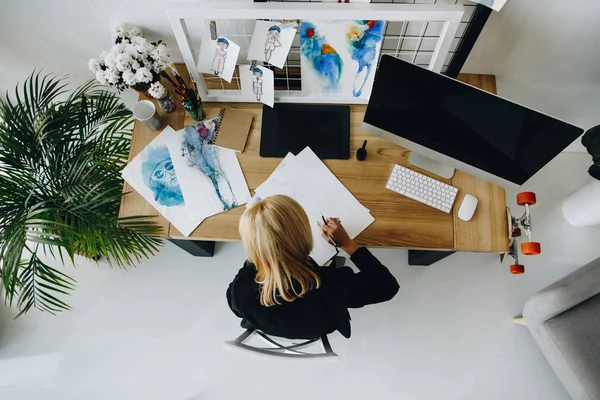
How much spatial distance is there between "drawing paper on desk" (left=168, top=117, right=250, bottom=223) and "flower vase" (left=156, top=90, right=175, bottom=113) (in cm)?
9

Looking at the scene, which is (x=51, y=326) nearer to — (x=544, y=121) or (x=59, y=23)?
(x=59, y=23)

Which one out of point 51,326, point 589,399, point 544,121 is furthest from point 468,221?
point 51,326

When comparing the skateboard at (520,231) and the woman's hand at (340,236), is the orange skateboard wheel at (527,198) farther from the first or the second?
the woman's hand at (340,236)

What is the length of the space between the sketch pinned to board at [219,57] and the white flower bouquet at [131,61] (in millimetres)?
121

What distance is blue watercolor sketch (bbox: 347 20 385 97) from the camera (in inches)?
43.8

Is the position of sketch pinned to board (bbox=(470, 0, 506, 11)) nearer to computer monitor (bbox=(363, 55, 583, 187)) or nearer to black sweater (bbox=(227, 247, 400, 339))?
computer monitor (bbox=(363, 55, 583, 187))

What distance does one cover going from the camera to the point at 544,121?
35.1 inches

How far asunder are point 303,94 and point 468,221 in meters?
0.70

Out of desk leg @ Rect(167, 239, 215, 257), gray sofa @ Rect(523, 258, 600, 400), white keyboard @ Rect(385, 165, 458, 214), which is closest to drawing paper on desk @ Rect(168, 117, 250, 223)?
desk leg @ Rect(167, 239, 215, 257)

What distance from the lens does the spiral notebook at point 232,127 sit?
1.33 m

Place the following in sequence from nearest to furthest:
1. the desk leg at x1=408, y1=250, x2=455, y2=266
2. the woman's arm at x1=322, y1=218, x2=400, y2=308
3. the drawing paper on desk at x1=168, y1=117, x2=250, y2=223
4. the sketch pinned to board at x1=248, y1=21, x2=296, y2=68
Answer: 1. the sketch pinned to board at x1=248, y1=21, x2=296, y2=68
2. the woman's arm at x1=322, y1=218, x2=400, y2=308
3. the drawing paper on desk at x1=168, y1=117, x2=250, y2=223
4. the desk leg at x1=408, y1=250, x2=455, y2=266

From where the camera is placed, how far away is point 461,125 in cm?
105

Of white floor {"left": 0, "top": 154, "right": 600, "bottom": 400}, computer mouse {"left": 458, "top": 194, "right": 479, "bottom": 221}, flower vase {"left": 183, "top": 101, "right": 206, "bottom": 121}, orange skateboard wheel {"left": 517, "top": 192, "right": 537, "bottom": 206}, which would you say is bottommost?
white floor {"left": 0, "top": 154, "right": 600, "bottom": 400}

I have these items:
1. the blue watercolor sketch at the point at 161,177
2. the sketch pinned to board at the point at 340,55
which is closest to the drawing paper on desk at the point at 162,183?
the blue watercolor sketch at the point at 161,177
